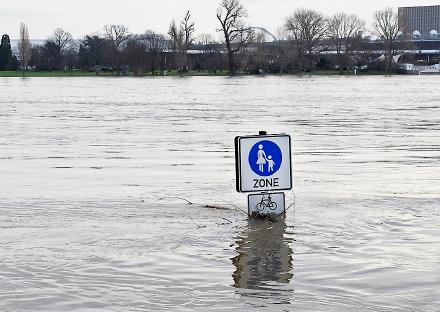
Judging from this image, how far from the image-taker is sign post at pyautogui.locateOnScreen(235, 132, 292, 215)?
24.0 ft

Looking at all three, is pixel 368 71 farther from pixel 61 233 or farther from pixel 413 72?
pixel 61 233

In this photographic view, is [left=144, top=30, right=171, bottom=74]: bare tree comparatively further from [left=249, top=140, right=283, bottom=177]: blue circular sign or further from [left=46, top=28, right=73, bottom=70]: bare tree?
[left=249, top=140, right=283, bottom=177]: blue circular sign

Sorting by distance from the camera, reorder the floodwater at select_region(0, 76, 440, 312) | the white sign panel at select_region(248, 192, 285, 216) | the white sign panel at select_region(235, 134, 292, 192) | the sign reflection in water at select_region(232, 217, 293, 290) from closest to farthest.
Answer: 1. the floodwater at select_region(0, 76, 440, 312)
2. the sign reflection in water at select_region(232, 217, 293, 290)
3. the white sign panel at select_region(235, 134, 292, 192)
4. the white sign panel at select_region(248, 192, 285, 216)

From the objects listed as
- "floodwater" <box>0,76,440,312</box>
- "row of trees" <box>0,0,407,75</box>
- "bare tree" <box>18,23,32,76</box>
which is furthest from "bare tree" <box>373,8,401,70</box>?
"floodwater" <box>0,76,440,312</box>

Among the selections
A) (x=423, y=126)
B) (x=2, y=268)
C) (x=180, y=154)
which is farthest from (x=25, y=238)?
(x=423, y=126)

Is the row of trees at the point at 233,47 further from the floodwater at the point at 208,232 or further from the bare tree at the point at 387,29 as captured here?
the floodwater at the point at 208,232

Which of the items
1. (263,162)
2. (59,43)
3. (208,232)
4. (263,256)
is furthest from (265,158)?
(59,43)

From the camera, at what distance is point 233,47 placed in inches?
4813

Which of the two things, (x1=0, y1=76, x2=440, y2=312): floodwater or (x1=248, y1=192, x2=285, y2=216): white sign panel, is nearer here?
(x1=0, y1=76, x2=440, y2=312): floodwater

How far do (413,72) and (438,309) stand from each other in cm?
12519

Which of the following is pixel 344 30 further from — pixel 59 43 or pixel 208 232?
pixel 208 232

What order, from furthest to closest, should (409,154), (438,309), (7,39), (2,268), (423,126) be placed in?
(7,39) → (423,126) → (409,154) → (2,268) → (438,309)

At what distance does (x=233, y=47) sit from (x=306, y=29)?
17287mm

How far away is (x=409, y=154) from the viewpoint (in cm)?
1320
